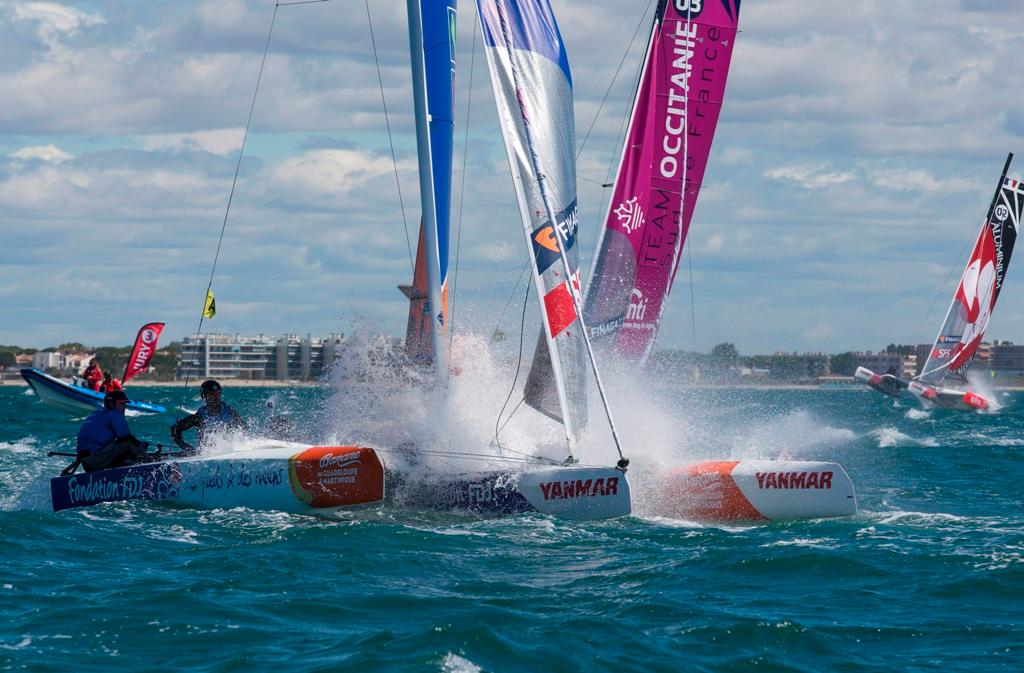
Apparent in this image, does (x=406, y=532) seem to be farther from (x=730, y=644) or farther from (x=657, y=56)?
(x=657, y=56)

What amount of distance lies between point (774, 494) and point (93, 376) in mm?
21112

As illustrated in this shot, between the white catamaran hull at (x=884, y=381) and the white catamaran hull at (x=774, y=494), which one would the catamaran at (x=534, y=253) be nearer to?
the white catamaran hull at (x=774, y=494)

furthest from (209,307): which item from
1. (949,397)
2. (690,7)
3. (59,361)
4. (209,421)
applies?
(59,361)

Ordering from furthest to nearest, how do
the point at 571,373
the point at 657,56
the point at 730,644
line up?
the point at 657,56 < the point at 571,373 < the point at 730,644

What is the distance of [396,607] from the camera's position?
25.9 ft

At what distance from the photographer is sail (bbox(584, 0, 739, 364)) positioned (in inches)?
568

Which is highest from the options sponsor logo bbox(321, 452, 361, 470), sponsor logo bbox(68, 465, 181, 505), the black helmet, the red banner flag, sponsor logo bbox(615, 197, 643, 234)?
sponsor logo bbox(615, 197, 643, 234)

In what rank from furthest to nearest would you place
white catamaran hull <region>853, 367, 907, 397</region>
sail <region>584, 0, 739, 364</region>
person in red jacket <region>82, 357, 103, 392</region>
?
white catamaran hull <region>853, 367, 907, 397</region> < person in red jacket <region>82, 357, 103, 392</region> < sail <region>584, 0, 739, 364</region>

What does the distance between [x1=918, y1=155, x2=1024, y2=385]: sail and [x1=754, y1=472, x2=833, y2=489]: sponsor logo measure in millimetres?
23151

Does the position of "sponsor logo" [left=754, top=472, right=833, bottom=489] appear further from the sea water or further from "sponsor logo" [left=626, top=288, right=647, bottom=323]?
"sponsor logo" [left=626, top=288, right=647, bottom=323]

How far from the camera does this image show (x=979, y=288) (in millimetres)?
34531

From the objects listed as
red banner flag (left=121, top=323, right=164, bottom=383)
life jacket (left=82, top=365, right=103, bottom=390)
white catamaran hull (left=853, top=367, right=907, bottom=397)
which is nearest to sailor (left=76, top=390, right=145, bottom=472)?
life jacket (left=82, top=365, right=103, bottom=390)

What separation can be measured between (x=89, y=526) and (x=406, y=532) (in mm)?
2530

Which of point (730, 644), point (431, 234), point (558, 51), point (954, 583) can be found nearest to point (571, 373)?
point (431, 234)
